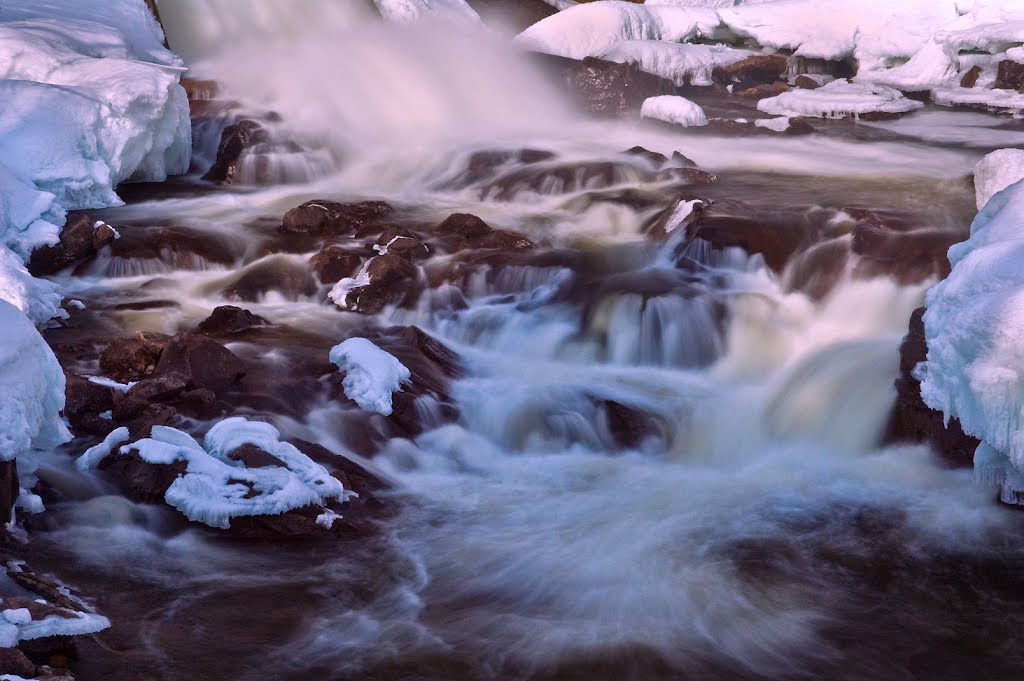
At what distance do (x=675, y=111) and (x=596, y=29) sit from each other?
320 centimetres

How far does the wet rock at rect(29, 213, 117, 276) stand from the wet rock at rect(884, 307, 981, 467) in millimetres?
6539

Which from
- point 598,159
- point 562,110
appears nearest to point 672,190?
point 598,159

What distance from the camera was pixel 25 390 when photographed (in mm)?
4535

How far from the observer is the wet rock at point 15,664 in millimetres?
3473

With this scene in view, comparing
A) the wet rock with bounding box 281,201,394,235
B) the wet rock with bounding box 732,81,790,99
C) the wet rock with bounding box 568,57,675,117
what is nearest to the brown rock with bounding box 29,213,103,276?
the wet rock with bounding box 281,201,394,235

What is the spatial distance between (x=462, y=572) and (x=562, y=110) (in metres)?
12.1

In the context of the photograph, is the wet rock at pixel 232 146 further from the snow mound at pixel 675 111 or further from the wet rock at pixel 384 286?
the snow mound at pixel 675 111

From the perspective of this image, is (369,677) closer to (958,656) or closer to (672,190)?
(958,656)

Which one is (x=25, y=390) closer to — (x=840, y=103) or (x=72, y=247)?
(x=72, y=247)

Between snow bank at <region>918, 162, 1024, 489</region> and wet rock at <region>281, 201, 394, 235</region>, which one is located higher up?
snow bank at <region>918, 162, 1024, 489</region>

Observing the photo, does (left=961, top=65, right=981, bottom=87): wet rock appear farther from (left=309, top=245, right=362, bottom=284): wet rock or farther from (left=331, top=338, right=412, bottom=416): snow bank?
(left=331, top=338, right=412, bottom=416): snow bank

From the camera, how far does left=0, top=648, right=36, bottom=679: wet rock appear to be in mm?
3473

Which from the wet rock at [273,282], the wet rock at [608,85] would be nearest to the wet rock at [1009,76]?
the wet rock at [608,85]

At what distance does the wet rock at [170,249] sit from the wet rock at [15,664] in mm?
6214
